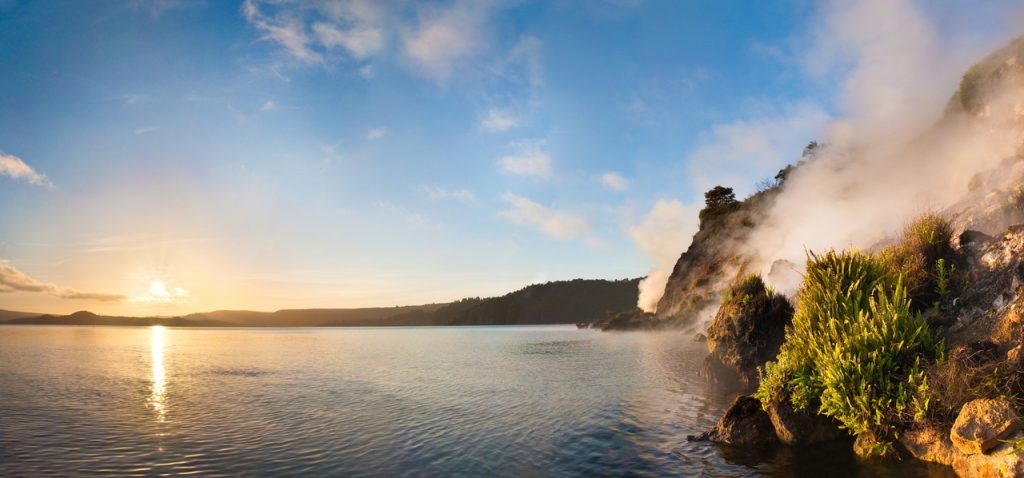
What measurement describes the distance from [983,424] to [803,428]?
490 cm

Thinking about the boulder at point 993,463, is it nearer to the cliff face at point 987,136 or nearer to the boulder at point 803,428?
the boulder at point 803,428

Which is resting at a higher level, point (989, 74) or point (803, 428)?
point (989, 74)

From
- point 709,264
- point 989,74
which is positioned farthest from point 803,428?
point 709,264

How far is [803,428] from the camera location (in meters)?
15.0

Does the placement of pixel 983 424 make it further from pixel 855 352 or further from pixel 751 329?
pixel 751 329

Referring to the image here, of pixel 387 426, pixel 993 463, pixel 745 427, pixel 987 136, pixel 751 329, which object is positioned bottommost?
pixel 387 426

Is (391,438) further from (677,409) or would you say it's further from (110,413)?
(110,413)

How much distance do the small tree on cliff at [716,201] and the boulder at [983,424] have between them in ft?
251

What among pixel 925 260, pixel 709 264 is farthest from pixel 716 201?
pixel 925 260

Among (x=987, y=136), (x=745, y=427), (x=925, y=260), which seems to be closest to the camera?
(x=745, y=427)

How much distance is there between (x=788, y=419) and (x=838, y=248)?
76.8ft

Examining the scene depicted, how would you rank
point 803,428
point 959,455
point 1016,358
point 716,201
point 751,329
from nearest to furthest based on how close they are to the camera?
point 959,455
point 1016,358
point 803,428
point 751,329
point 716,201

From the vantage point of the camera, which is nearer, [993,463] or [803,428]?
[993,463]

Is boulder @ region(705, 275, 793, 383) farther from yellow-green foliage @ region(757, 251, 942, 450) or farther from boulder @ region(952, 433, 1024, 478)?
boulder @ region(952, 433, 1024, 478)
